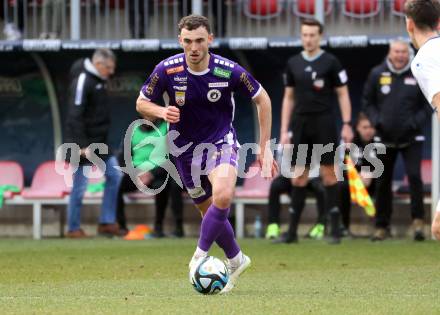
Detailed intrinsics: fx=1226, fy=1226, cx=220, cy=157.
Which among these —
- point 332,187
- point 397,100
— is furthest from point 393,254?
point 397,100

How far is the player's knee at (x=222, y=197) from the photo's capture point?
8.93 m

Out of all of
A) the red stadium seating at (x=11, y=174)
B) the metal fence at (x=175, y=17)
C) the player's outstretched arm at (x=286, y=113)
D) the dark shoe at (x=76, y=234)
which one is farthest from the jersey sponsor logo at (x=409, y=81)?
the red stadium seating at (x=11, y=174)

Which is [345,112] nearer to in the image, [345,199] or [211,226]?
[345,199]

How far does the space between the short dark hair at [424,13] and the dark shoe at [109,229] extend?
30.8 feet

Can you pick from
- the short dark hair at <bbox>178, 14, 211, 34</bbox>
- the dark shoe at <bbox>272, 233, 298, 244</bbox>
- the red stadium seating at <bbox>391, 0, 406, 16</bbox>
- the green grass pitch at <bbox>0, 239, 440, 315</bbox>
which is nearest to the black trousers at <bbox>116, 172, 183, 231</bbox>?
the green grass pitch at <bbox>0, 239, 440, 315</bbox>

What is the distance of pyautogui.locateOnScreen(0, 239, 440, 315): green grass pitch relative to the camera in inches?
305

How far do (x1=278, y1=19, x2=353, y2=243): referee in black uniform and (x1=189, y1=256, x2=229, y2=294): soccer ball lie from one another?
523 centimetres

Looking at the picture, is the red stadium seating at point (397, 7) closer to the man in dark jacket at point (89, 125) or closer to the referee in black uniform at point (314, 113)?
the referee in black uniform at point (314, 113)

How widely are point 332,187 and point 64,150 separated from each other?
4.49 metres

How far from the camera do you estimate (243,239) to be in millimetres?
15688

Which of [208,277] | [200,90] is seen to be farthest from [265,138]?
[208,277]

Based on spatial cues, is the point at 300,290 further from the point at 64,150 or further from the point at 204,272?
the point at 64,150

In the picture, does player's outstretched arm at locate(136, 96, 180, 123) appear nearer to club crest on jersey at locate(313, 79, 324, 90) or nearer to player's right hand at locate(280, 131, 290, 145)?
player's right hand at locate(280, 131, 290, 145)

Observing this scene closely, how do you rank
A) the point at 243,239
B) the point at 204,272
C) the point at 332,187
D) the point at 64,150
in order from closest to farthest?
the point at 204,272, the point at 332,187, the point at 243,239, the point at 64,150
